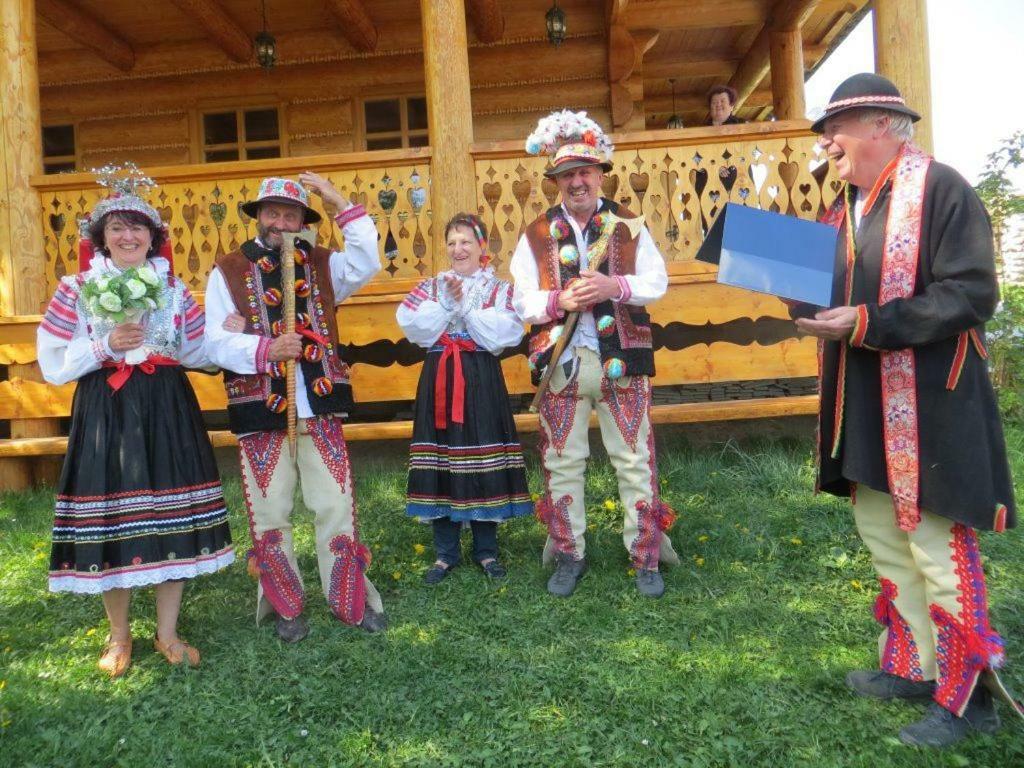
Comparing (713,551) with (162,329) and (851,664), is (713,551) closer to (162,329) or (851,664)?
(851,664)

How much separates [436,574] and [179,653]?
4.08 ft

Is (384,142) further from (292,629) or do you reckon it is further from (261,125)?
(292,629)

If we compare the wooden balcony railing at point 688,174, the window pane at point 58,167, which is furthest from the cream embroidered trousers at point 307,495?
the window pane at point 58,167

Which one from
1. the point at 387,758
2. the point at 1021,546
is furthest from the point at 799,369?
the point at 387,758

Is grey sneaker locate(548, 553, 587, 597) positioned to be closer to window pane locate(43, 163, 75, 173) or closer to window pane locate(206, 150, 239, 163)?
window pane locate(206, 150, 239, 163)

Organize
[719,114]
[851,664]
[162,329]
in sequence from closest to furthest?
[851,664] < [162,329] < [719,114]

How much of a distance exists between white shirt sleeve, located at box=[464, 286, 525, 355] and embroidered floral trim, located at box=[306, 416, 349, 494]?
86 cm

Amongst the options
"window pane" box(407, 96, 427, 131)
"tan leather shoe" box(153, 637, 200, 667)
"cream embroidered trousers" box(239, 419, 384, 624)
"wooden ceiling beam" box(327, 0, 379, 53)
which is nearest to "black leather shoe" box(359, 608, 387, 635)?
"cream embroidered trousers" box(239, 419, 384, 624)

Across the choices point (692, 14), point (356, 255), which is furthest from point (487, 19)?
point (356, 255)

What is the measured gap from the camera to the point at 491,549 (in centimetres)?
397

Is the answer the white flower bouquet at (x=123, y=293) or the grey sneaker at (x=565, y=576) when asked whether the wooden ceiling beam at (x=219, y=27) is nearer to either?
the white flower bouquet at (x=123, y=293)

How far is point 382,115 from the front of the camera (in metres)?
8.76

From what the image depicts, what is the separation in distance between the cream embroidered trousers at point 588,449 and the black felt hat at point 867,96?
5.09 feet

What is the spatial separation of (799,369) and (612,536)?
Result: 2200mm
